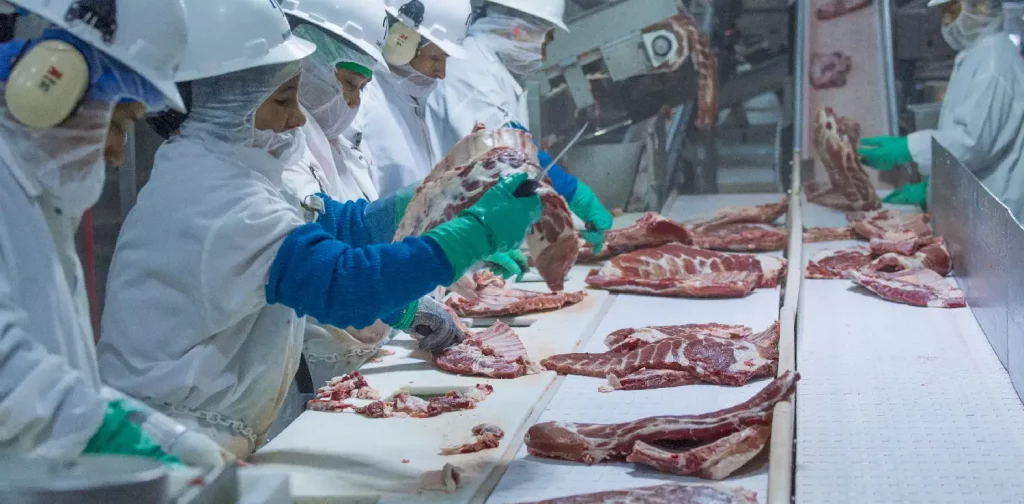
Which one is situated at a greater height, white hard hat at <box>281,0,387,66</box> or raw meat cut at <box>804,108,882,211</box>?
white hard hat at <box>281,0,387,66</box>

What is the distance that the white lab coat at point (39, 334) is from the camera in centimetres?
173

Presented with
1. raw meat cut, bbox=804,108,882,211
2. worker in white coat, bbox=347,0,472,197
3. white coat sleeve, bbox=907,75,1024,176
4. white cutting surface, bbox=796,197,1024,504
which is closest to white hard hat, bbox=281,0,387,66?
worker in white coat, bbox=347,0,472,197

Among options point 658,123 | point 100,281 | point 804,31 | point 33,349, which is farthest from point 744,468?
point 804,31

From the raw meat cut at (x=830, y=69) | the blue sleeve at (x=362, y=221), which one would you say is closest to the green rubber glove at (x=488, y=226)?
the blue sleeve at (x=362, y=221)

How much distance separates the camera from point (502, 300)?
161 inches

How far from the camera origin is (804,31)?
23.4 ft

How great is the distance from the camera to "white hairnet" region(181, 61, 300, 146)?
2.34 metres

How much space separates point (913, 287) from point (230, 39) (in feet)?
9.54

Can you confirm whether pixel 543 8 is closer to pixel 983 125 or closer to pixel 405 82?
pixel 405 82

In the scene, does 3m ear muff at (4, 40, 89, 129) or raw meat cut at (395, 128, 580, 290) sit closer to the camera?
3m ear muff at (4, 40, 89, 129)

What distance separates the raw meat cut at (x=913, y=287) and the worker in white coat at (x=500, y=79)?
3.45 ft

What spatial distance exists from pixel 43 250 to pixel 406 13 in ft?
→ 7.41

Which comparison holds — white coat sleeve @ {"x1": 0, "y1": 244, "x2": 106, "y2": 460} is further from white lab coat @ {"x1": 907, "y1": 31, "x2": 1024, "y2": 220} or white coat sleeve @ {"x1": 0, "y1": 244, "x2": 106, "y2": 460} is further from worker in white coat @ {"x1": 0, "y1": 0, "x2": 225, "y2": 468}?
white lab coat @ {"x1": 907, "y1": 31, "x2": 1024, "y2": 220}

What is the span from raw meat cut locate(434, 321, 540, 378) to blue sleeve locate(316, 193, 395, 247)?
0.41 metres
